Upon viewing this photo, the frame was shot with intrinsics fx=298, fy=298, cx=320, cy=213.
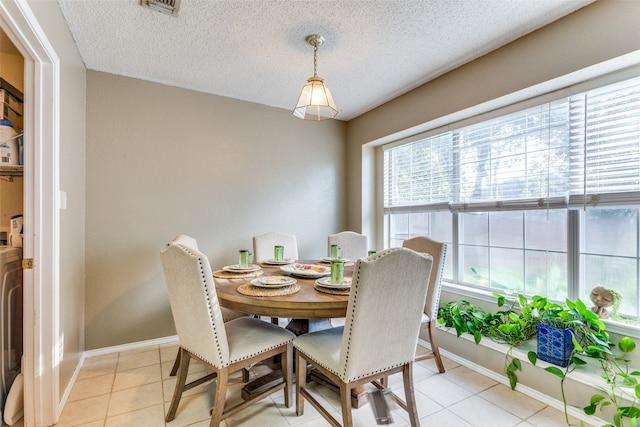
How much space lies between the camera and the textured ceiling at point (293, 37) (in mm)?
1796

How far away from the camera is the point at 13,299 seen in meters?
1.87

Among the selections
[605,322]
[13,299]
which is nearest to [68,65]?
[13,299]

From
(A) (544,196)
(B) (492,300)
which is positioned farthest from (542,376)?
(A) (544,196)

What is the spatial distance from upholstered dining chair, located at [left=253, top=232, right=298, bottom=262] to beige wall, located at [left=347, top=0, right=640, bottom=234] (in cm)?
155

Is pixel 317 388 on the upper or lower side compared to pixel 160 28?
lower

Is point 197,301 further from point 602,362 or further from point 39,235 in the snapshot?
point 602,362

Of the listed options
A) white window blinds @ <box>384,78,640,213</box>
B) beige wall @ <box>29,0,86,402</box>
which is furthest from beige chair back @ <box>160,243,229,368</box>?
white window blinds @ <box>384,78,640,213</box>

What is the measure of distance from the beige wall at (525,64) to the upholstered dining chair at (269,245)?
1.55 metres

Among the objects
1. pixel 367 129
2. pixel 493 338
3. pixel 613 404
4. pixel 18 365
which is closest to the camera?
pixel 613 404

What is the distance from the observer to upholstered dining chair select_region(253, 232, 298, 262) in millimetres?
2857

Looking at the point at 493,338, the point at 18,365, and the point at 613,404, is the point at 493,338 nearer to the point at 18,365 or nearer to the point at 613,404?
the point at 613,404

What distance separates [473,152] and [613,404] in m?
1.88

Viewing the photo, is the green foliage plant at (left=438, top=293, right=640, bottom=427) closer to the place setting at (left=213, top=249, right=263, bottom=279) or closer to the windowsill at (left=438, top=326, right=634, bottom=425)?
the windowsill at (left=438, top=326, right=634, bottom=425)

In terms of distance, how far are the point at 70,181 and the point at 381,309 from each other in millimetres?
2202
